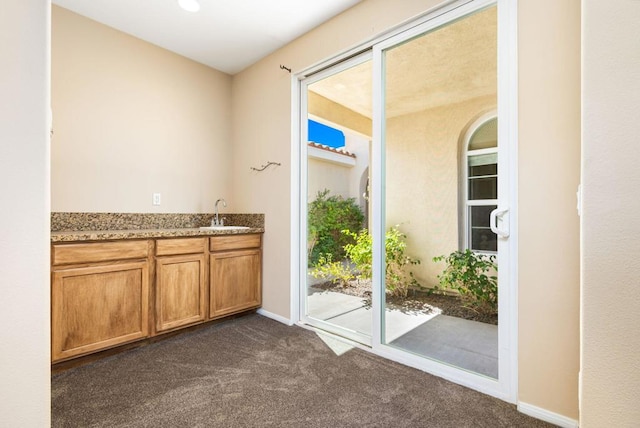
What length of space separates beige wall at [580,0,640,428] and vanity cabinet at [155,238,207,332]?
255cm

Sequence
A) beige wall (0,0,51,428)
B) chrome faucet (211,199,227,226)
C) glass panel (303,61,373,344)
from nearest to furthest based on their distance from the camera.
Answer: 1. beige wall (0,0,51,428)
2. glass panel (303,61,373,344)
3. chrome faucet (211,199,227,226)

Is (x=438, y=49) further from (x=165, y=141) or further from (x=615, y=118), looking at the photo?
(x=165, y=141)

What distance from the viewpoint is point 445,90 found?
2.03 m

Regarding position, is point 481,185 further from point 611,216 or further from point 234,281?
point 234,281

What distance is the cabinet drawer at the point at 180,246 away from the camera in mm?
2454

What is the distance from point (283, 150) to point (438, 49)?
154 centimetres

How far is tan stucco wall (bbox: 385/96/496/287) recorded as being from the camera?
1993 mm

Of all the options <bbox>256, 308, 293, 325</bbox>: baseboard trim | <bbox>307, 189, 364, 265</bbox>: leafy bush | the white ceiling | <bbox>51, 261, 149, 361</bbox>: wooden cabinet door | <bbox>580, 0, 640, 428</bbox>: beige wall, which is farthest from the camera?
<bbox>256, 308, 293, 325</bbox>: baseboard trim

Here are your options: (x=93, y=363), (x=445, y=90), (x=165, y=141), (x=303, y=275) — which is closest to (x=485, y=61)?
(x=445, y=90)

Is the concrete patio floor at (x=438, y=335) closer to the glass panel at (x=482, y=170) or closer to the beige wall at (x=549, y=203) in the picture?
the beige wall at (x=549, y=203)

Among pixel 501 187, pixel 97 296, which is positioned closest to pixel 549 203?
pixel 501 187

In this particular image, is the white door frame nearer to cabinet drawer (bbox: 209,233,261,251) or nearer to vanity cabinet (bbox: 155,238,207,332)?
cabinet drawer (bbox: 209,233,261,251)

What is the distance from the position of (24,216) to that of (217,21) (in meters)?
2.41

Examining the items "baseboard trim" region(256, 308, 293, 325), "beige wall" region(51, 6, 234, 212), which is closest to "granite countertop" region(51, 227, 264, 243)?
"beige wall" region(51, 6, 234, 212)
